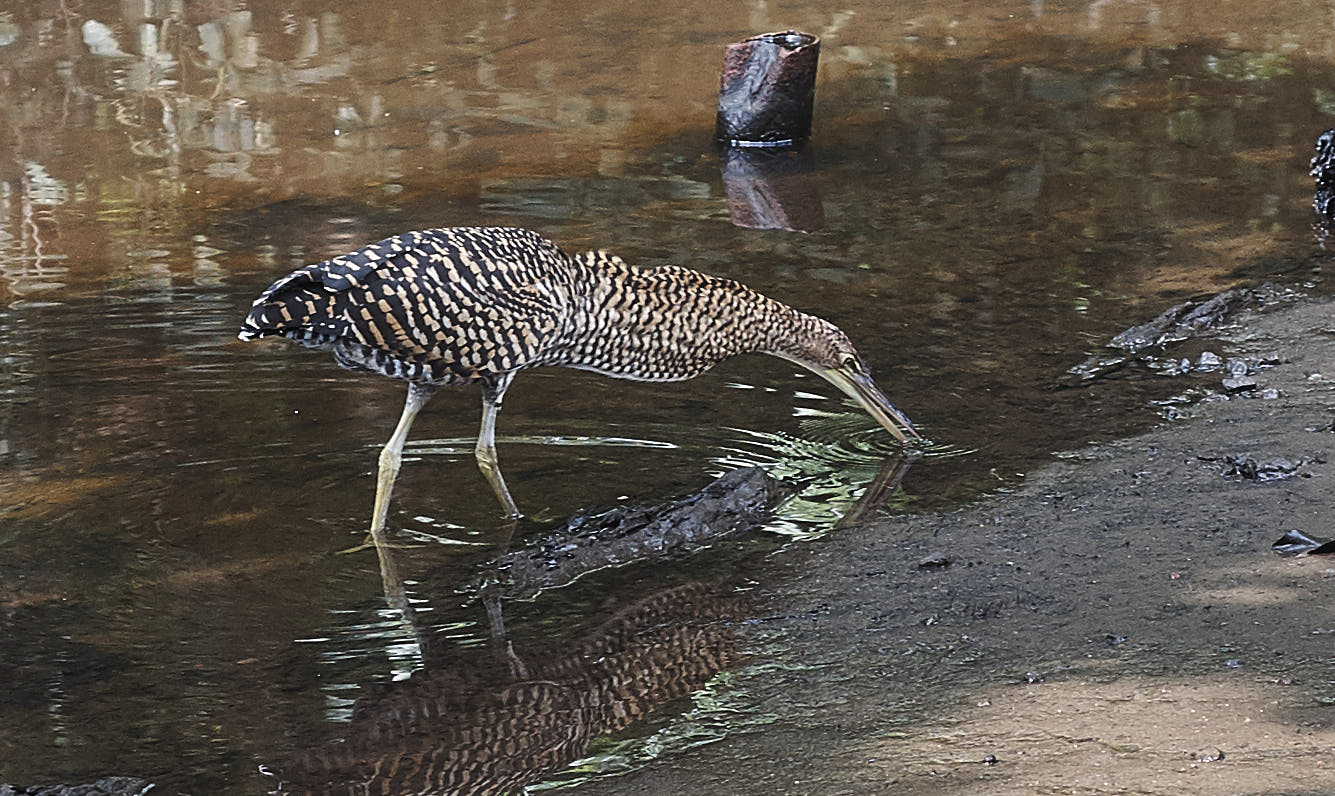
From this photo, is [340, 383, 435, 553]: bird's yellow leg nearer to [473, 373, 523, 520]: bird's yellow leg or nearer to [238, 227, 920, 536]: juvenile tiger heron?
[238, 227, 920, 536]: juvenile tiger heron

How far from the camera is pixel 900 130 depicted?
11.5 m

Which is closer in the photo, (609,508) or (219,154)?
(609,508)

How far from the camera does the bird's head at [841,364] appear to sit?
21.3 feet

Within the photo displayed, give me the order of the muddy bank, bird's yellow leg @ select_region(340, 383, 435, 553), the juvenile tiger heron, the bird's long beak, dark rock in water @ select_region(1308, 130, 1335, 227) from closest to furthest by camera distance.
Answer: the muddy bank, the juvenile tiger heron, bird's yellow leg @ select_region(340, 383, 435, 553), the bird's long beak, dark rock in water @ select_region(1308, 130, 1335, 227)

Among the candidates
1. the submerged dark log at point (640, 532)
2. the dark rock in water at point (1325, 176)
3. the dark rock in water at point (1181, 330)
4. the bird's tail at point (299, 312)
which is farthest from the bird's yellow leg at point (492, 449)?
the dark rock in water at point (1325, 176)

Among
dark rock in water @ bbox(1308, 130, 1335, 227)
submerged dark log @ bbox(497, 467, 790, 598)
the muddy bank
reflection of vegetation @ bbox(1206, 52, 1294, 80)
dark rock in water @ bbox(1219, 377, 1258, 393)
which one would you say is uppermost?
reflection of vegetation @ bbox(1206, 52, 1294, 80)

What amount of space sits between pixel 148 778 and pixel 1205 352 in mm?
4884

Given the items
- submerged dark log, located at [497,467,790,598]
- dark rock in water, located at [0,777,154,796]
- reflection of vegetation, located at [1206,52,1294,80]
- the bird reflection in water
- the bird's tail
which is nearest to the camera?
dark rock in water, located at [0,777,154,796]

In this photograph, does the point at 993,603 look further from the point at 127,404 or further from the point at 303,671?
the point at 127,404

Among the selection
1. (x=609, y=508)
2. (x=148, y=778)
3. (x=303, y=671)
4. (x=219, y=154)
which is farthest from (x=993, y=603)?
(x=219, y=154)

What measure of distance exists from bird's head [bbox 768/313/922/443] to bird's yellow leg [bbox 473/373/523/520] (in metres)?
1.22

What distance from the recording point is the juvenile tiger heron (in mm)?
5477

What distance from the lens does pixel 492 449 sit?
607 centimetres

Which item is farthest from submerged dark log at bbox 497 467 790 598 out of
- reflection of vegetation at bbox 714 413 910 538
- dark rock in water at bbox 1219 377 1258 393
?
dark rock in water at bbox 1219 377 1258 393
